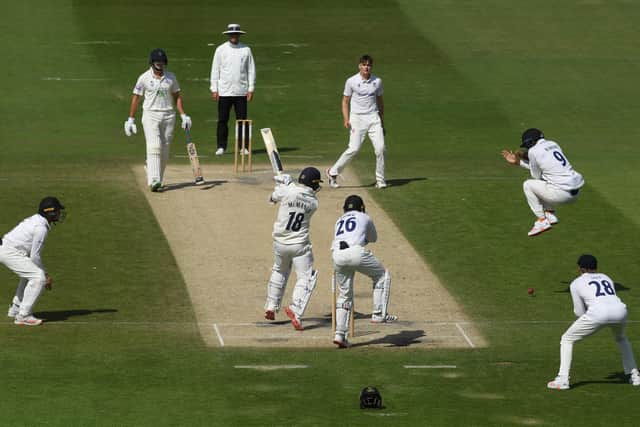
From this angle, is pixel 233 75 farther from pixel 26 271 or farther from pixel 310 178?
pixel 26 271

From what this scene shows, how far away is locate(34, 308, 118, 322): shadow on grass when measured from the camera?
1908 centimetres

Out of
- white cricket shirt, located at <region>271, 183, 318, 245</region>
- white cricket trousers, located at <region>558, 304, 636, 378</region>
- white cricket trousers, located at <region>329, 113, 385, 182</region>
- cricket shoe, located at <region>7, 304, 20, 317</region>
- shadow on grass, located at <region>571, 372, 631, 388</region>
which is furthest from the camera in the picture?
white cricket trousers, located at <region>329, 113, 385, 182</region>

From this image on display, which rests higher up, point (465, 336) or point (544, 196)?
point (544, 196)

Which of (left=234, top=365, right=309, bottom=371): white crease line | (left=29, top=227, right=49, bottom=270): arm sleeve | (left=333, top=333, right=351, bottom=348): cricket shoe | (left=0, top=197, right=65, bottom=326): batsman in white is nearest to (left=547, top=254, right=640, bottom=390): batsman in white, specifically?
(left=333, top=333, right=351, bottom=348): cricket shoe

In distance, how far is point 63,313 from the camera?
19.3 meters

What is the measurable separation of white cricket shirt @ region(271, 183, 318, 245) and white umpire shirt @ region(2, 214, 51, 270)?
306 centimetres

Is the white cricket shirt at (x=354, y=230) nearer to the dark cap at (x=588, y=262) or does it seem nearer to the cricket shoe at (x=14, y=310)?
the dark cap at (x=588, y=262)

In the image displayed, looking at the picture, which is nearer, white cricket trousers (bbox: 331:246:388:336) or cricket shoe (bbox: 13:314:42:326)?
white cricket trousers (bbox: 331:246:388:336)

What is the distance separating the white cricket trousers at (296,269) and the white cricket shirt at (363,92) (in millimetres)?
7430

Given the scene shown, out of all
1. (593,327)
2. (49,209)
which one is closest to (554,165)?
(593,327)

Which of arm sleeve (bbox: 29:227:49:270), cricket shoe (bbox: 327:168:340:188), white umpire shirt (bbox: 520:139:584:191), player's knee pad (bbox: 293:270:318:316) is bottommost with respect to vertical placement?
player's knee pad (bbox: 293:270:318:316)

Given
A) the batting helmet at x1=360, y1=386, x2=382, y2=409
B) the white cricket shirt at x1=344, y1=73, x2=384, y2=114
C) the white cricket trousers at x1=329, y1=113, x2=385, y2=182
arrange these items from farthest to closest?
1. the white cricket trousers at x1=329, y1=113, x2=385, y2=182
2. the white cricket shirt at x1=344, y1=73, x2=384, y2=114
3. the batting helmet at x1=360, y1=386, x2=382, y2=409

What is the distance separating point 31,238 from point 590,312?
732cm

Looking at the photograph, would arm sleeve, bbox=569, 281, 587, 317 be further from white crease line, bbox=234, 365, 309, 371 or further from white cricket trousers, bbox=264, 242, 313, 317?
white cricket trousers, bbox=264, 242, 313, 317
